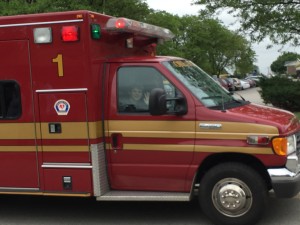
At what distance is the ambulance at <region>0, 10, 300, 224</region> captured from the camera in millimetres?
5414

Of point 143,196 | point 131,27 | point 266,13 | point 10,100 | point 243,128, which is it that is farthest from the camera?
point 266,13

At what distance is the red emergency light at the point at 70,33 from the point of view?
5703 millimetres

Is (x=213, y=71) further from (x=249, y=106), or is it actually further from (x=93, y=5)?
(x=249, y=106)

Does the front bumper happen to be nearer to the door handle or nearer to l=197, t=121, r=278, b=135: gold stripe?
l=197, t=121, r=278, b=135: gold stripe

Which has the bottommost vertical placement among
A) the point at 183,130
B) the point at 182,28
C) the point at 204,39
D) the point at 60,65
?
the point at 183,130

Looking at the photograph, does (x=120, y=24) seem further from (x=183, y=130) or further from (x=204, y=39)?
(x=204, y=39)

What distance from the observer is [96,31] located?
5785 mm

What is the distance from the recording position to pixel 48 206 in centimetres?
688

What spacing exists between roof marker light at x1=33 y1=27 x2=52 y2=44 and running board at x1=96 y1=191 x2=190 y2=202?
201 cm

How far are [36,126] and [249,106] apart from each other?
2.68 metres

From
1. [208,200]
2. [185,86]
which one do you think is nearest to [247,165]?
[208,200]

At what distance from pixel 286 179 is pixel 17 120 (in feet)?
10.9

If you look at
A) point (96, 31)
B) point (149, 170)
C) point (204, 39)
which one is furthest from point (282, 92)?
point (204, 39)

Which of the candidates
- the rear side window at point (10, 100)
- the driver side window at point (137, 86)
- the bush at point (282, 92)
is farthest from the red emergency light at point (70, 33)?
the bush at point (282, 92)
